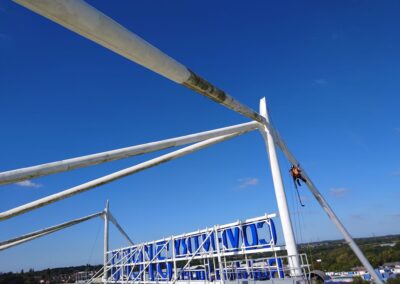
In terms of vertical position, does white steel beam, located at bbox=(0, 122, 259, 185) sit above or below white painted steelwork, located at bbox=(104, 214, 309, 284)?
above

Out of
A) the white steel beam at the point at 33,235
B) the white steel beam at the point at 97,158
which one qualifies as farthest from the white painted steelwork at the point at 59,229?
the white steel beam at the point at 97,158

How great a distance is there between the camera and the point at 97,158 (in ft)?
34.2

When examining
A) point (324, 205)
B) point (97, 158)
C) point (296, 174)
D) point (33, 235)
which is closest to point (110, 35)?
point (97, 158)

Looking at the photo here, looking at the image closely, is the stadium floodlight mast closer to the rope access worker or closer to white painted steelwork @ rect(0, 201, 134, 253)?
the rope access worker

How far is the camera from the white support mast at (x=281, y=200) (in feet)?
47.1

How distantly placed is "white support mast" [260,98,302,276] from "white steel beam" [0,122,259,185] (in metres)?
3.96

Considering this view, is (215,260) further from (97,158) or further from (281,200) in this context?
(97,158)

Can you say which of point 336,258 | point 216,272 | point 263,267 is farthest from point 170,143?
point 336,258

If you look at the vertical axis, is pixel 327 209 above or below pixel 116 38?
below

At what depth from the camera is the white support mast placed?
14.4 meters

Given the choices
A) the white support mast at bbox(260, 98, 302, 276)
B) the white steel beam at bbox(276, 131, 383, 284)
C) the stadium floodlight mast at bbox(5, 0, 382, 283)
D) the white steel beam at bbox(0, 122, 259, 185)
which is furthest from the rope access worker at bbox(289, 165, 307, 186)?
the stadium floodlight mast at bbox(5, 0, 382, 283)

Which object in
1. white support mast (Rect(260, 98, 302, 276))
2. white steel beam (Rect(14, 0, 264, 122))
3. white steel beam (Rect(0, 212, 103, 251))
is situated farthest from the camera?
white steel beam (Rect(0, 212, 103, 251))

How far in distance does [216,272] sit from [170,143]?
34.9 ft

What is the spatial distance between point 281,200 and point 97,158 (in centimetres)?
997
